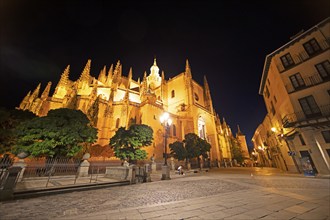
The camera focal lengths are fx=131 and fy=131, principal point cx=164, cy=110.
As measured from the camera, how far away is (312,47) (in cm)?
1341

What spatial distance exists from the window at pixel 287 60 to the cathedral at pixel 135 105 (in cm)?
2205

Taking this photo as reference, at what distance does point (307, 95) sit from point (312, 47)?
5.17 metres

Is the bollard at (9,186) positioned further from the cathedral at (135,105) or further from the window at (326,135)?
the window at (326,135)

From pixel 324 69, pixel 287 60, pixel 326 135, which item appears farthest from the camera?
pixel 287 60

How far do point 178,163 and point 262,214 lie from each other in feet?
82.0

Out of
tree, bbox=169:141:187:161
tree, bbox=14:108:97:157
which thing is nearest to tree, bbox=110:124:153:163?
tree, bbox=14:108:97:157

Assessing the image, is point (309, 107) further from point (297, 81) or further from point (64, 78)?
point (64, 78)

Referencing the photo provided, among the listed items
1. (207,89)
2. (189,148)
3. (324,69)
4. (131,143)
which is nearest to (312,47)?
(324,69)

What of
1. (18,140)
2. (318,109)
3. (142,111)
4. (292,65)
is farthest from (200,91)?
(18,140)

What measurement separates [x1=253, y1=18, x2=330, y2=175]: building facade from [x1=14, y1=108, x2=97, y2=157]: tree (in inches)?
867

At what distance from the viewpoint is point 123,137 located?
19.5 m

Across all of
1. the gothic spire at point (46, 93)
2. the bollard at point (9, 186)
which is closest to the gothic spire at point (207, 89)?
the gothic spire at point (46, 93)

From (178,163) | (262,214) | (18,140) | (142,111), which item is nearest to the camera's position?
(262,214)

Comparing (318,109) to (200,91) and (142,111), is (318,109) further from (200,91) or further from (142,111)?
(200,91)
